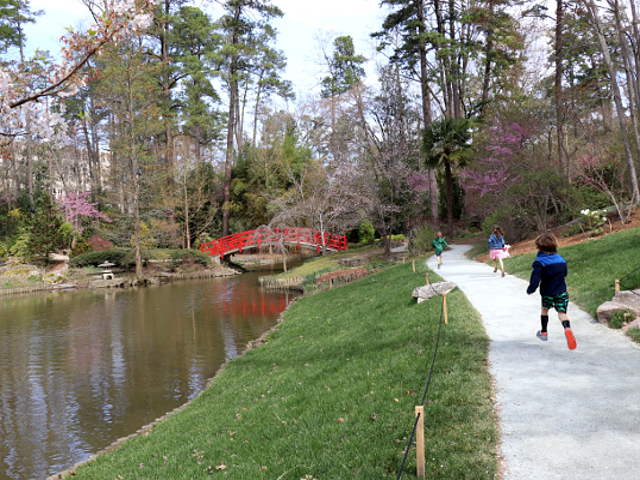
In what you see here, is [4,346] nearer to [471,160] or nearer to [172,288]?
[172,288]

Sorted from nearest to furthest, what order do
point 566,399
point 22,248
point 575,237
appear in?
point 566,399, point 575,237, point 22,248

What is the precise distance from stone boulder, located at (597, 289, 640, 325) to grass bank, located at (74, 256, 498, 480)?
1701mm

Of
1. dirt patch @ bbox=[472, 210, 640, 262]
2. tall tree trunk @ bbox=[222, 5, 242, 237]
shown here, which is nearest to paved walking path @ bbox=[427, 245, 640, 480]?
dirt patch @ bbox=[472, 210, 640, 262]

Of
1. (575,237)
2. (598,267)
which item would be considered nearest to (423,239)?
(575,237)

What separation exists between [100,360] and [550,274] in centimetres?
1006

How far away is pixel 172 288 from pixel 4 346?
33.3 ft

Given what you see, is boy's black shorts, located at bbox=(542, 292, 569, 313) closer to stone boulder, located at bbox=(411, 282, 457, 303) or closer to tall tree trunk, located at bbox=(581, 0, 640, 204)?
stone boulder, located at bbox=(411, 282, 457, 303)

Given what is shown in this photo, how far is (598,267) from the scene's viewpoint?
9.19 m

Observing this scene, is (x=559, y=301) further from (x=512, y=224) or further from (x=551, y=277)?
(x=512, y=224)

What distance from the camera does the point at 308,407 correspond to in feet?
19.4

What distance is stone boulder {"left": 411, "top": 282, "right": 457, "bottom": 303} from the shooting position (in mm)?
9891

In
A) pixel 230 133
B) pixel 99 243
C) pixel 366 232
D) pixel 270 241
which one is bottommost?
pixel 270 241

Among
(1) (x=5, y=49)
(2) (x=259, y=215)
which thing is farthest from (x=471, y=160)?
(1) (x=5, y=49)

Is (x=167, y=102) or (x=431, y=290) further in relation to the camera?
(x=167, y=102)
